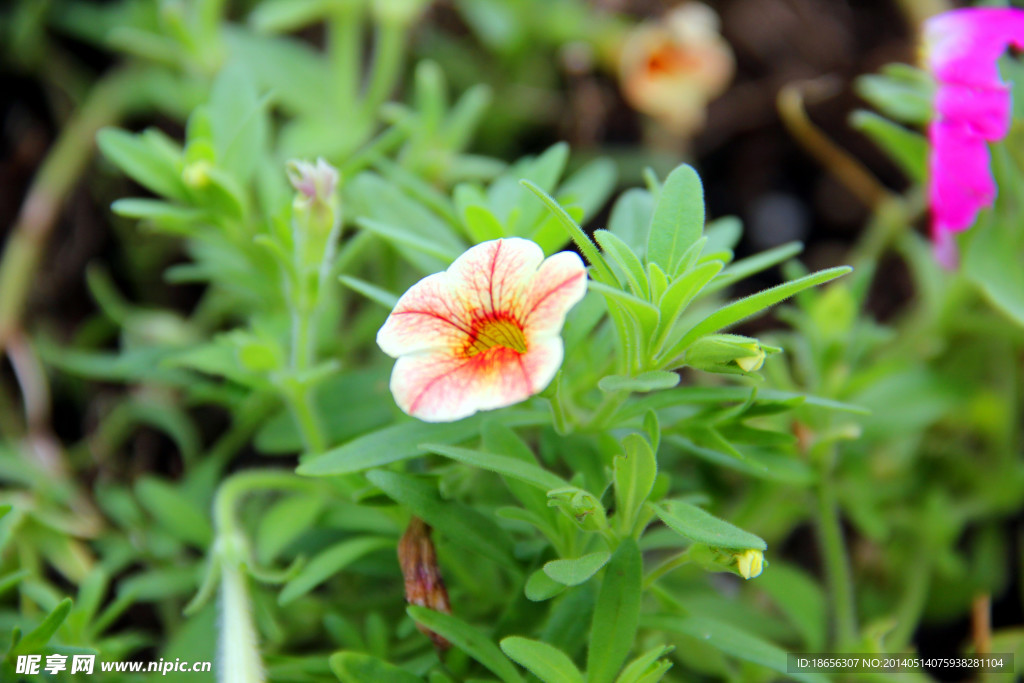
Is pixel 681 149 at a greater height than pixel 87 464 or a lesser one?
greater

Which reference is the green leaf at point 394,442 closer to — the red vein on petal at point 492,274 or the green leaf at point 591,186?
the red vein on petal at point 492,274

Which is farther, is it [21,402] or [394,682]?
[21,402]

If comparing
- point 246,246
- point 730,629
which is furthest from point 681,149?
point 730,629

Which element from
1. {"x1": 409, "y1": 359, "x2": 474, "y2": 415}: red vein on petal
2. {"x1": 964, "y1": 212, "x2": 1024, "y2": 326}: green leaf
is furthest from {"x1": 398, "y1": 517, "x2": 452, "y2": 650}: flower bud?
{"x1": 964, "y1": 212, "x2": 1024, "y2": 326}: green leaf

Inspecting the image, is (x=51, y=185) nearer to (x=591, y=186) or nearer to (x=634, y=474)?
(x=591, y=186)

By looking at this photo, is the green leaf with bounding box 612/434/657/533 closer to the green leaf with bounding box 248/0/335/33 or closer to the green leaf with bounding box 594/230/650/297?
the green leaf with bounding box 594/230/650/297

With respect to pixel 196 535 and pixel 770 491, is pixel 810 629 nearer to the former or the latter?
pixel 770 491
